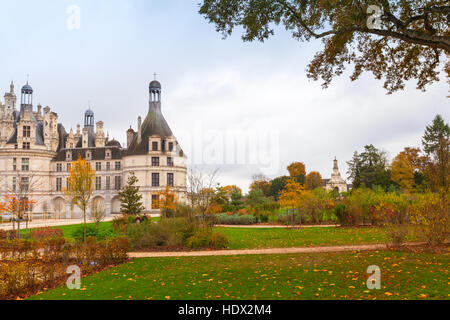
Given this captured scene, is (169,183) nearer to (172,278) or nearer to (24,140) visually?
(24,140)

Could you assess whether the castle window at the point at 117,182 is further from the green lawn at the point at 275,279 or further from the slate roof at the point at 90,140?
the green lawn at the point at 275,279

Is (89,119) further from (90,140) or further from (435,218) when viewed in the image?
(435,218)

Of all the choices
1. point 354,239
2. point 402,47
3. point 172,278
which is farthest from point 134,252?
point 402,47

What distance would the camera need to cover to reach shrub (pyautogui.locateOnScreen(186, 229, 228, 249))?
15.0 metres

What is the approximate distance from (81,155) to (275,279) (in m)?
46.7

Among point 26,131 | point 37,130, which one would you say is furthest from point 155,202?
point 37,130

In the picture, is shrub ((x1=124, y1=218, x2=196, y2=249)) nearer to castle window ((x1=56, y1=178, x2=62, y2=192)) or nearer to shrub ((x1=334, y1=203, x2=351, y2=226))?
shrub ((x1=334, y1=203, x2=351, y2=226))

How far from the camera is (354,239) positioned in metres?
16.3

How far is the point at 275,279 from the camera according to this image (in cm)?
835

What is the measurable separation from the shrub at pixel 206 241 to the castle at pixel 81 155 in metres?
29.4

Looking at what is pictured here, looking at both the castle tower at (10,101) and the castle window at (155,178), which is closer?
the castle window at (155,178)

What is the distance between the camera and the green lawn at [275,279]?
709cm

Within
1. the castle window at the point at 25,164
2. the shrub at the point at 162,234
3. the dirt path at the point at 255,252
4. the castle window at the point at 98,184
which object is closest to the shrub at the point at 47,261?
the dirt path at the point at 255,252

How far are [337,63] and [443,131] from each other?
56163mm
